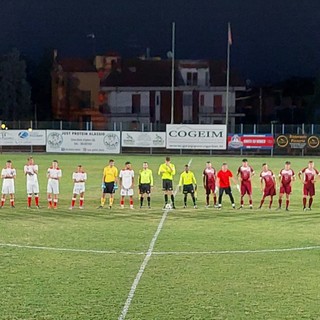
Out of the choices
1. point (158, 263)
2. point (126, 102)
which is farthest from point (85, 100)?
point (158, 263)

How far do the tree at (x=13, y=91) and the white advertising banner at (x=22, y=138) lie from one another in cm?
2071

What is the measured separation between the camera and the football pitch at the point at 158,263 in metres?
9.96

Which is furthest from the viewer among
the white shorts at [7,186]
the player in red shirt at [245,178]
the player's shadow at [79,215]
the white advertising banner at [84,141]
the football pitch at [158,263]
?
the white advertising banner at [84,141]

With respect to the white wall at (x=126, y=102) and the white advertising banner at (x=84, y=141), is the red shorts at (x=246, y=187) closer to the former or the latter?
the white advertising banner at (x=84, y=141)

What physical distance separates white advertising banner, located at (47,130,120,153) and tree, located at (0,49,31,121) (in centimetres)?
2273

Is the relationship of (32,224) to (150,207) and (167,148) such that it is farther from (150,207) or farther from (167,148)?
(167,148)

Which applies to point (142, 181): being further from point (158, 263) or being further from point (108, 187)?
point (158, 263)

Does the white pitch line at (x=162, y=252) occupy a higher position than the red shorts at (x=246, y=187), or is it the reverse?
the red shorts at (x=246, y=187)

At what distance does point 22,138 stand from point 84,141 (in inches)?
225

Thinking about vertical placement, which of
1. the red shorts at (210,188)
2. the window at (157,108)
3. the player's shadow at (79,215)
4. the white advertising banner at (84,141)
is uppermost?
the window at (157,108)

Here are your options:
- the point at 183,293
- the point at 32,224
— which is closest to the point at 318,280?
the point at 183,293

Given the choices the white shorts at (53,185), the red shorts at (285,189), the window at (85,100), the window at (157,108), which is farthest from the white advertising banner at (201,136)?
the white shorts at (53,185)

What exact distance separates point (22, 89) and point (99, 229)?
58.9m

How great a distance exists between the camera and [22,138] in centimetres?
5362
